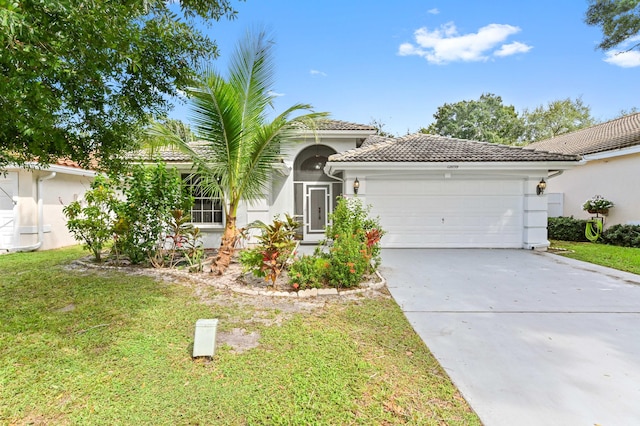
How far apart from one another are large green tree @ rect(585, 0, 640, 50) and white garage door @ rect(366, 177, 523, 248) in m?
10.3

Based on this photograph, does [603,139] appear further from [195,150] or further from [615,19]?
[195,150]

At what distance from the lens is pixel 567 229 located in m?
15.2

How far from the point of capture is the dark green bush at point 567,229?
15.0 metres

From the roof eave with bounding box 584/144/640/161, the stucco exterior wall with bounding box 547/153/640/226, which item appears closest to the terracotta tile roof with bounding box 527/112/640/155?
the roof eave with bounding box 584/144/640/161

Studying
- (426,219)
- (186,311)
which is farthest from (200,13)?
(426,219)

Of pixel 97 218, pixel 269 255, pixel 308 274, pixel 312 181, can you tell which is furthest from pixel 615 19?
pixel 97 218

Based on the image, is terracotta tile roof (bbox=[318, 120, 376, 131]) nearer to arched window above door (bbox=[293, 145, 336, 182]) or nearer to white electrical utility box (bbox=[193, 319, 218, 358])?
arched window above door (bbox=[293, 145, 336, 182])

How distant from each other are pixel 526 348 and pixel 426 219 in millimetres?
8388

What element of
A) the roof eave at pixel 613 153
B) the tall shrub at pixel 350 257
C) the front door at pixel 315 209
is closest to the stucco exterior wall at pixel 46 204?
the front door at pixel 315 209

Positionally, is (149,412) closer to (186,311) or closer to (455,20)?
(186,311)

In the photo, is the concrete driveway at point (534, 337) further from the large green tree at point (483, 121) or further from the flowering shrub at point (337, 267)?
the large green tree at point (483, 121)

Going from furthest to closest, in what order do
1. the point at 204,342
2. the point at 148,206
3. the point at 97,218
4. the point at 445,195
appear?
1. the point at 445,195
2. the point at 97,218
3. the point at 148,206
4. the point at 204,342

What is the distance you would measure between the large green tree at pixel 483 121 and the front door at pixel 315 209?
1328 inches

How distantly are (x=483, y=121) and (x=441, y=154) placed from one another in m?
37.7
